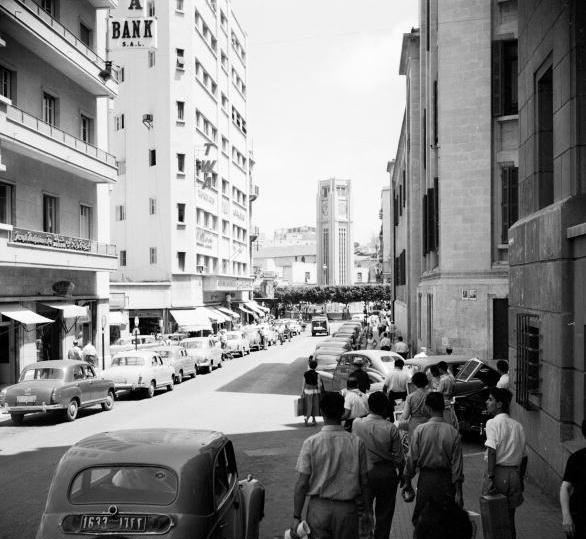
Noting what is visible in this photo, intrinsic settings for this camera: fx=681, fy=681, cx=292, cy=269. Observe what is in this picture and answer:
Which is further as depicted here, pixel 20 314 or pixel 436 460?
pixel 20 314

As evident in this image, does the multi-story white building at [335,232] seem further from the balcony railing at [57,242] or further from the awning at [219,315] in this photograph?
the balcony railing at [57,242]

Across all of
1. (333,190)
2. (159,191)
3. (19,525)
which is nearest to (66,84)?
Result: (159,191)

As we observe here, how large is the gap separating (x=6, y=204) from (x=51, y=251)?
2113 millimetres

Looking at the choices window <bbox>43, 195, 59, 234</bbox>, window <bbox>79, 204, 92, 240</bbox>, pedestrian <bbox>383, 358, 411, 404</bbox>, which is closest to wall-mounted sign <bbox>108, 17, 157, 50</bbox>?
window <bbox>79, 204, 92, 240</bbox>

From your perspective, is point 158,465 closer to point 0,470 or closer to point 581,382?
point 581,382

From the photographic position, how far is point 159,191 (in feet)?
150

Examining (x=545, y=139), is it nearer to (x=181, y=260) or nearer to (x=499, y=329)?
(x=499, y=329)

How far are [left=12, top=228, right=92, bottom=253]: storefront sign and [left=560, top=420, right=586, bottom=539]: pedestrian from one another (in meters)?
19.1

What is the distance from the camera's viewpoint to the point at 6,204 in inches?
899

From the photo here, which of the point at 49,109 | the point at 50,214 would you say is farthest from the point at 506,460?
the point at 49,109

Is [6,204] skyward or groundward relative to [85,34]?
groundward

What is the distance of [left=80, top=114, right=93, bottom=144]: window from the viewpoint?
2828cm

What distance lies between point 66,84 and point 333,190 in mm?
159652

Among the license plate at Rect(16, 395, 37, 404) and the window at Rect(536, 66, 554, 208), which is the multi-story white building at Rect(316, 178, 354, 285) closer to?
the license plate at Rect(16, 395, 37, 404)
